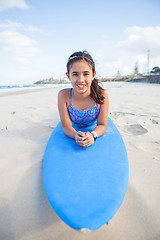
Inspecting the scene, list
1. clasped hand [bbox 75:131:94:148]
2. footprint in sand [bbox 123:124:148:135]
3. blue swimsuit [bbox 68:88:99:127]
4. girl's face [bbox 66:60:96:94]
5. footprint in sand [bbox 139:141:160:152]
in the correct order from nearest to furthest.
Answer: clasped hand [bbox 75:131:94:148] < girl's face [bbox 66:60:96:94] < footprint in sand [bbox 139:141:160:152] < blue swimsuit [bbox 68:88:99:127] < footprint in sand [bbox 123:124:148:135]

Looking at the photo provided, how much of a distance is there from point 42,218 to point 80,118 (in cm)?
122

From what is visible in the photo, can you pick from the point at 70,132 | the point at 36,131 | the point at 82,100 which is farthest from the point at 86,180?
the point at 36,131

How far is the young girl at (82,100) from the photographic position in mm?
1632

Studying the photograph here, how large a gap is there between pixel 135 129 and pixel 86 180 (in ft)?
5.26

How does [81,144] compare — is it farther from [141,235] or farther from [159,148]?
[159,148]

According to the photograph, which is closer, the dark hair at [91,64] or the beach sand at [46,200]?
the beach sand at [46,200]

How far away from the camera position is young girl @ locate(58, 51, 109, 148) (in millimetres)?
1632

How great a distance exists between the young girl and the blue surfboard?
0.85 feet

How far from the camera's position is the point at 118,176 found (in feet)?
3.59

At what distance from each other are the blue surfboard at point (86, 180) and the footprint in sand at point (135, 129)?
2.56 feet

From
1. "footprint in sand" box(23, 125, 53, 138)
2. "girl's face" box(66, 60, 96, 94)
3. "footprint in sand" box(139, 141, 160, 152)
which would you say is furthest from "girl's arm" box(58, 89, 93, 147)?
"footprint in sand" box(139, 141, 160, 152)

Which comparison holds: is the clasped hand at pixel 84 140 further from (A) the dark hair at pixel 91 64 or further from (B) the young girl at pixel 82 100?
(A) the dark hair at pixel 91 64

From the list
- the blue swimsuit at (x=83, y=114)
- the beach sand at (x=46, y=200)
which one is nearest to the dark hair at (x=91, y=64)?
the blue swimsuit at (x=83, y=114)

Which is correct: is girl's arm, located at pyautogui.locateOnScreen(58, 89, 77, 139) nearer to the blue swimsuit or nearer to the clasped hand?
the blue swimsuit
